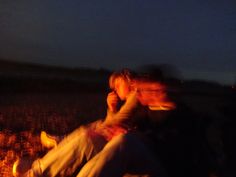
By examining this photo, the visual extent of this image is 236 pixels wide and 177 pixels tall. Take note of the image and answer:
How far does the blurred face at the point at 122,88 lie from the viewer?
167 inches

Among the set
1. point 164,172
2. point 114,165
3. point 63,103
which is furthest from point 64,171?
point 63,103

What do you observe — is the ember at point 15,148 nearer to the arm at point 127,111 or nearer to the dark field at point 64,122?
the dark field at point 64,122

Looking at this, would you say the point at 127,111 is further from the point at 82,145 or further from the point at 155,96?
the point at 82,145

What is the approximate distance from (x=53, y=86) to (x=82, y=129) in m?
12.6

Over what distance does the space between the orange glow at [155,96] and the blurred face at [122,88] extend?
52 centimetres

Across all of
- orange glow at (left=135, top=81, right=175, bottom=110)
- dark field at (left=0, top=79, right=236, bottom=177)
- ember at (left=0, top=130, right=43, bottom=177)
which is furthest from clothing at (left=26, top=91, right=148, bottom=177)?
ember at (left=0, top=130, right=43, bottom=177)

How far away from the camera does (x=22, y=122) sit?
815 cm

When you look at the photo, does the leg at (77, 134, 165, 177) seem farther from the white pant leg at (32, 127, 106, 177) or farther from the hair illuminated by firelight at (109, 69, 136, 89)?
the hair illuminated by firelight at (109, 69, 136, 89)

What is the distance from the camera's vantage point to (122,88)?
14.2 feet

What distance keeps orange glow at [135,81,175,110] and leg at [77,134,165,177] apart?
0.32m

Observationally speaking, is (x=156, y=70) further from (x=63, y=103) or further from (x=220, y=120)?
(x=63, y=103)

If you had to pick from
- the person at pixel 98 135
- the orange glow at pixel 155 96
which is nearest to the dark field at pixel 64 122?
the orange glow at pixel 155 96

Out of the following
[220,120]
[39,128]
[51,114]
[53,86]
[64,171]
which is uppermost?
[53,86]

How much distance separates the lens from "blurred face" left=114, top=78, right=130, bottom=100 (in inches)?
167
